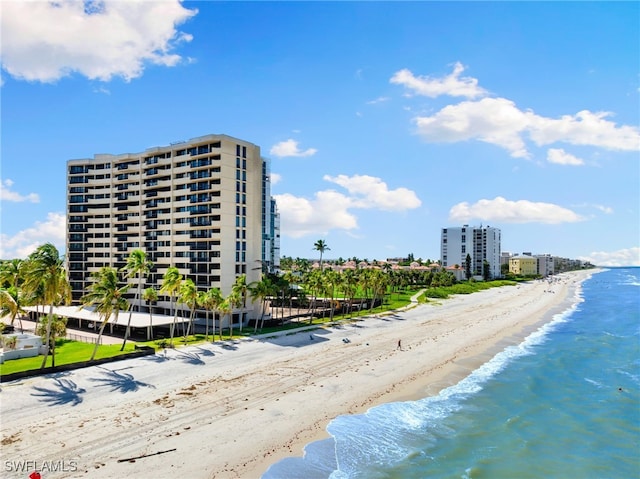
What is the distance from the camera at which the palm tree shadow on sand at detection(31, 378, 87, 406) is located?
115 ft

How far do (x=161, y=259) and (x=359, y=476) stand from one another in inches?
2568

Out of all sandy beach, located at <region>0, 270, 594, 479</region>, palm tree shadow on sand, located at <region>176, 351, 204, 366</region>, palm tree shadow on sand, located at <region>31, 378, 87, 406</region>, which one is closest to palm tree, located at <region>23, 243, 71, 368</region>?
palm tree shadow on sand, located at <region>31, 378, 87, 406</region>

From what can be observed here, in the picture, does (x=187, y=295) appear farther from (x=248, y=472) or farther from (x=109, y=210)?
(x=109, y=210)

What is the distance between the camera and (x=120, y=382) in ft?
133

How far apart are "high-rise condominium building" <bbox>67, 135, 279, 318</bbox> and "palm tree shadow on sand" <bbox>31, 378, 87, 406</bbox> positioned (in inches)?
1348

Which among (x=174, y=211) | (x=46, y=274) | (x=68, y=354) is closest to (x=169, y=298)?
(x=174, y=211)

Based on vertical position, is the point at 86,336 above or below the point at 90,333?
above

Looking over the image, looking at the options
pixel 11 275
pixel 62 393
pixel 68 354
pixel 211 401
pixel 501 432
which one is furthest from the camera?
pixel 11 275

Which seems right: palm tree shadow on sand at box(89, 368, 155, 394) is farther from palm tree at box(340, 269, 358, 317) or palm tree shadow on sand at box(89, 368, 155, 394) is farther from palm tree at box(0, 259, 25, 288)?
palm tree at box(340, 269, 358, 317)

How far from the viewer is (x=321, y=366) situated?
4909cm

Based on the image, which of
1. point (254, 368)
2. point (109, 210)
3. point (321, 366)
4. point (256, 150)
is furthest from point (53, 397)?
point (109, 210)

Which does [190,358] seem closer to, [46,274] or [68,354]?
[68,354]

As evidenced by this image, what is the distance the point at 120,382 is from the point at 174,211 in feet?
147

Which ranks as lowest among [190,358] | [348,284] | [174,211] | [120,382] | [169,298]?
[190,358]
